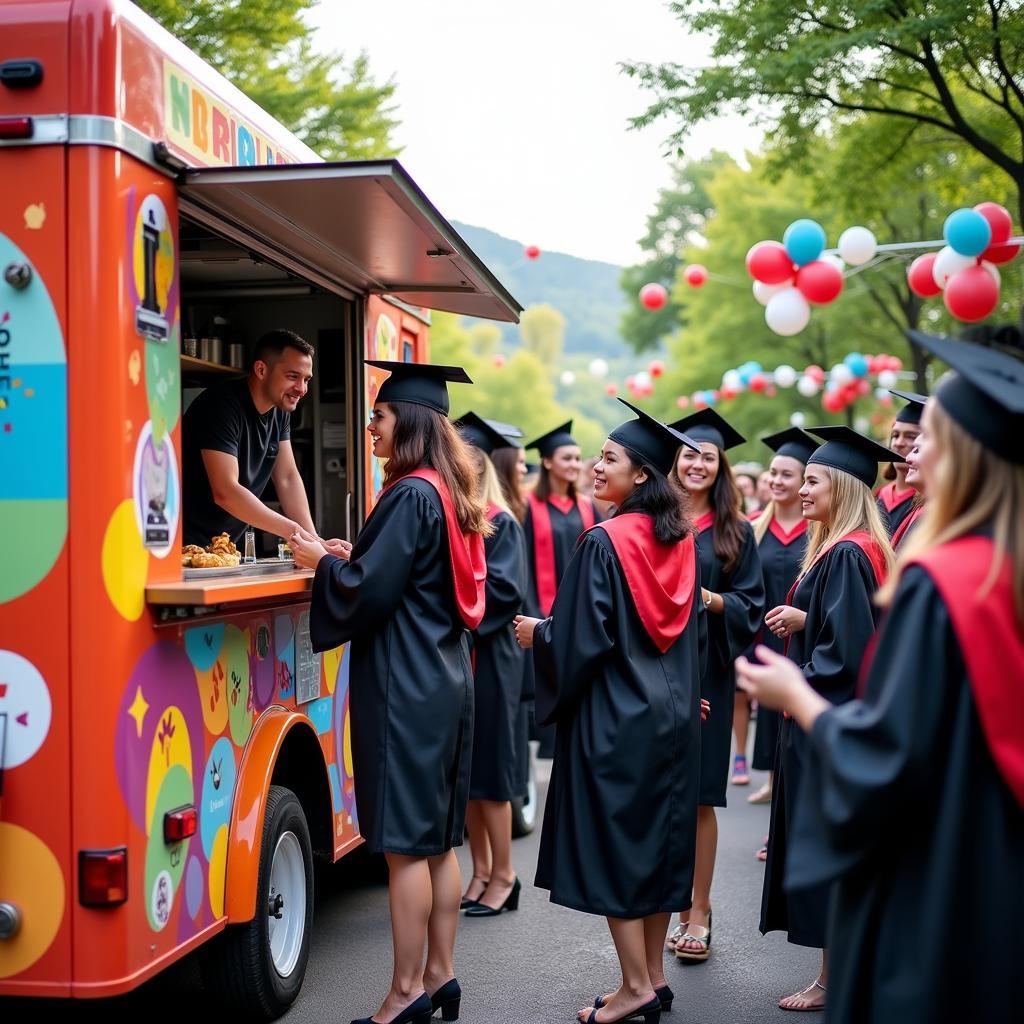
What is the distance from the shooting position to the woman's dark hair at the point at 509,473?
729cm

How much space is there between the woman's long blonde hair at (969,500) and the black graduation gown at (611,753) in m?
1.99

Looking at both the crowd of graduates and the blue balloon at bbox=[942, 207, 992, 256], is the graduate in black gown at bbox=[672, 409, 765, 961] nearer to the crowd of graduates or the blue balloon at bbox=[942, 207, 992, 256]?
the crowd of graduates

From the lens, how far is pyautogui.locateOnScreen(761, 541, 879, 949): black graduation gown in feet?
14.9

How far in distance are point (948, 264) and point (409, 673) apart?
7.77 meters

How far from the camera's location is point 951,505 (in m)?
2.48

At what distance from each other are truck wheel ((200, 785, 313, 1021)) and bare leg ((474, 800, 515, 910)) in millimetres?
1376

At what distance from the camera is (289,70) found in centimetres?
1457

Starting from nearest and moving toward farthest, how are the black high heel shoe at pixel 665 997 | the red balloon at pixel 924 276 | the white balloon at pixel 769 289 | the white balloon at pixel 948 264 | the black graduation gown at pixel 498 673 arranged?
the black high heel shoe at pixel 665 997, the black graduation gown at pixel 498 673, the white balloon at pixel 948 264, the red balloon at pixel 924 276, the white balloon at pixel 769 289

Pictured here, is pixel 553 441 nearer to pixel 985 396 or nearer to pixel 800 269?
pixel 800 269

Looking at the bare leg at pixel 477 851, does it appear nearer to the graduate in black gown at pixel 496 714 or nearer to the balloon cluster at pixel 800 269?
the graduate in black gown at pixel 496 714

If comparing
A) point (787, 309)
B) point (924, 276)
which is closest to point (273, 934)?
point (924, 276)

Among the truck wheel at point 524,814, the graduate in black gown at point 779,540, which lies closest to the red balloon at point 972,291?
the graduate in black gown at point 779,540

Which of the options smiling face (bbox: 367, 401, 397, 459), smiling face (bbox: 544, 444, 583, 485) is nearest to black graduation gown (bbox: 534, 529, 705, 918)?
smiling face (bbox: 367, 401, 397, 459)

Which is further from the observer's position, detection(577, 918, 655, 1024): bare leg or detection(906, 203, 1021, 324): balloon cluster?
detection(906, 203, 1021, 324): balloon cluster
